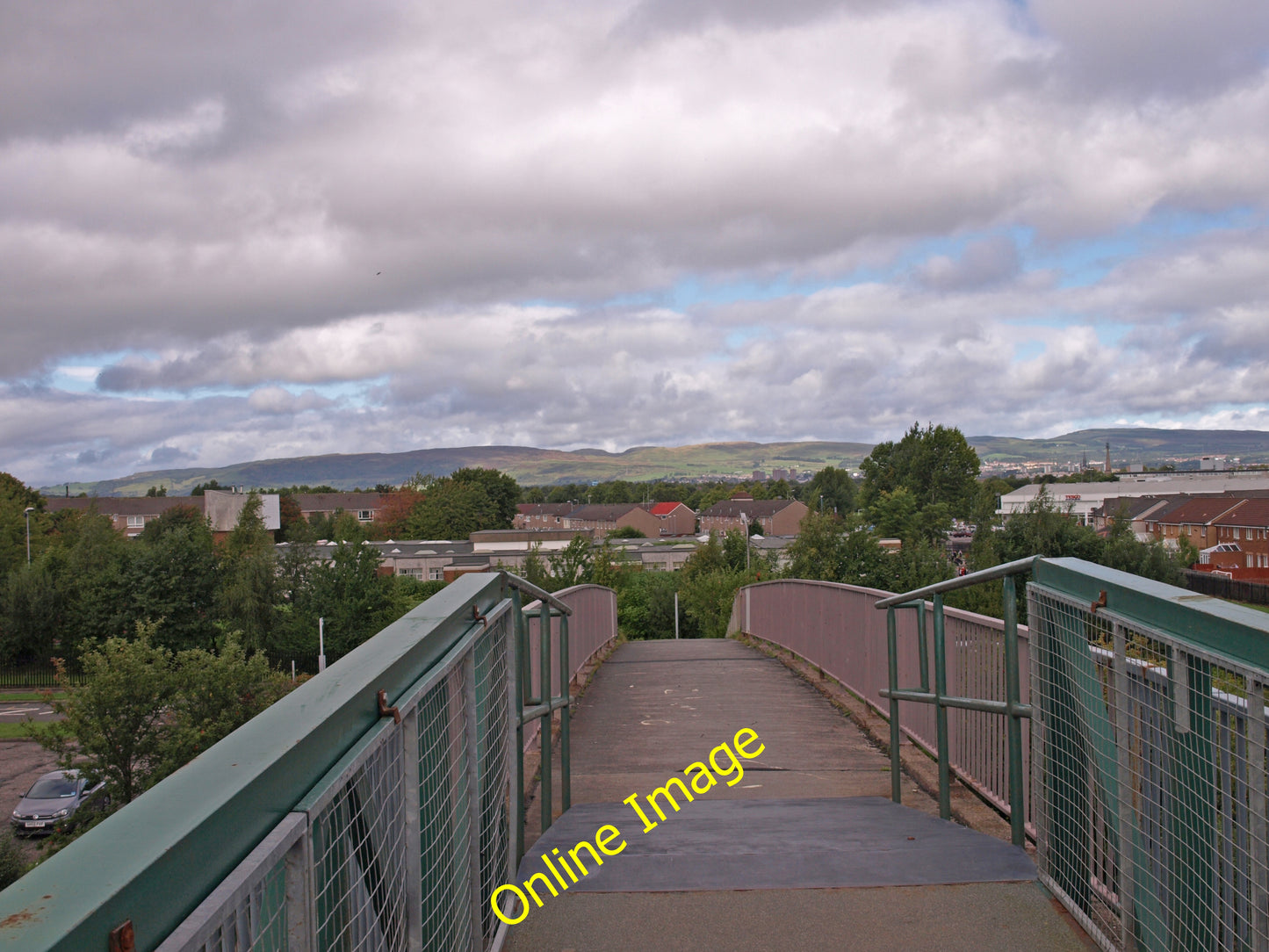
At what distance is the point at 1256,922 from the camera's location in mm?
2047

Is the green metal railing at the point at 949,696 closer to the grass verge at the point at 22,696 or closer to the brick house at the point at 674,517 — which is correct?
the grass verge at the point at 22,696

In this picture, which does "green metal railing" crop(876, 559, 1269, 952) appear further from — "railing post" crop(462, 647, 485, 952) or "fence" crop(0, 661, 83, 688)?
"fence" crop(0, 661, 83, 688)

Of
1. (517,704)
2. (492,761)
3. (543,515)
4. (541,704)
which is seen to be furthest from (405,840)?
(543,515)

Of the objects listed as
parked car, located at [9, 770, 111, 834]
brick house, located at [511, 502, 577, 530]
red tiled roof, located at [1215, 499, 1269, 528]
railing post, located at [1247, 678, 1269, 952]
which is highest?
railing post, located at [1247, 678, 1269, 952]

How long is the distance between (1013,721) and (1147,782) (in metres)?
1.31

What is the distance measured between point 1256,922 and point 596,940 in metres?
1.94

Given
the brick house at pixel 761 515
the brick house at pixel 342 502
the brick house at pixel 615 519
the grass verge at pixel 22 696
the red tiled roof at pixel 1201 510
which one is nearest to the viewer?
the grass verge at pixel 22 696

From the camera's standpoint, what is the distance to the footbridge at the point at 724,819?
1.26 m

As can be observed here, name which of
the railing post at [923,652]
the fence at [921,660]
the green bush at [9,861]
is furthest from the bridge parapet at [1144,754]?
the green bush at [9,861]

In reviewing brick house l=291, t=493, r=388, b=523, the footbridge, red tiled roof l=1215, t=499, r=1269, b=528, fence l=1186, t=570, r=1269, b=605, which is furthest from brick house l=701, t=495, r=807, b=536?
the footbridge

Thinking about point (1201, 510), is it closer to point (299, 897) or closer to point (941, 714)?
point (941, 714)

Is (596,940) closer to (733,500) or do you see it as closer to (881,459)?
(881,459)

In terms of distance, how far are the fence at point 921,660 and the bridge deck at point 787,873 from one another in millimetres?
407

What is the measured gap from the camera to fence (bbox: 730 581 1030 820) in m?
4.52
